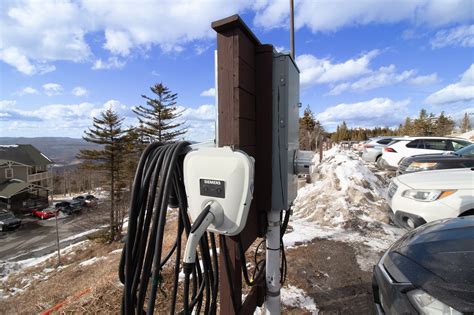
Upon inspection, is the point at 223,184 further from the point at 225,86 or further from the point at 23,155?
the point at 23,155

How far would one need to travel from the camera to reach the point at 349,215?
494cm

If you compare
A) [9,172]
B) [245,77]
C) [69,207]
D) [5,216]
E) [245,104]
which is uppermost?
[245,77]

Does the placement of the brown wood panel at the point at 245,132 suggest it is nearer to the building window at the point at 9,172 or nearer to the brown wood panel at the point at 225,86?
the brown wood panel at the point at 225,86

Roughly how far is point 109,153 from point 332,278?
2175cm

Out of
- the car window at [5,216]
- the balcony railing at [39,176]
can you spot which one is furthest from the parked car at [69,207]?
the balcony railing at [39,176]

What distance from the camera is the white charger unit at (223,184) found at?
93cm

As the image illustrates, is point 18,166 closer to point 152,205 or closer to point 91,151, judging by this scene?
point 91,151

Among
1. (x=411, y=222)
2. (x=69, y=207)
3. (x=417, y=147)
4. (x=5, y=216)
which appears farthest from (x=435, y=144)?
(x=69, y=207)

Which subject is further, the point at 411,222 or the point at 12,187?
the point at 12,187

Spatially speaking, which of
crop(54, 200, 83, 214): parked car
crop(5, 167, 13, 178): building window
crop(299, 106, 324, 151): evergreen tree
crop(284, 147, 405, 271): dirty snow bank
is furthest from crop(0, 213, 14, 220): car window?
crop(284, 147, 405, 271): dirty snow bank

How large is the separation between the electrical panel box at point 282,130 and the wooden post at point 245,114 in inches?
1.4

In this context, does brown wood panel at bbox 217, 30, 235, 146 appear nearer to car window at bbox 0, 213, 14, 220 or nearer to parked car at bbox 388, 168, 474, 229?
parked car at bbox 388, 168, 474, 229

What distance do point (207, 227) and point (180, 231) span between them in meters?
0.33

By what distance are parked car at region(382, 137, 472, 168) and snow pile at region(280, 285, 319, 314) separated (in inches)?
347
